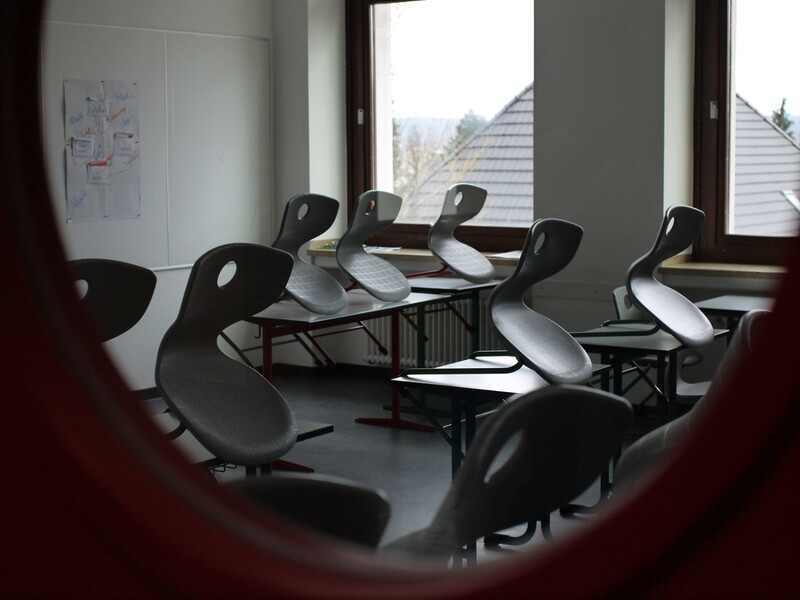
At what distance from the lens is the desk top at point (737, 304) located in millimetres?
559

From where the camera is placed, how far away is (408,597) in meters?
0.67

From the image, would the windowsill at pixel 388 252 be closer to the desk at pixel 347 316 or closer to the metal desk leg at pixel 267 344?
the desk at pixel 347 316

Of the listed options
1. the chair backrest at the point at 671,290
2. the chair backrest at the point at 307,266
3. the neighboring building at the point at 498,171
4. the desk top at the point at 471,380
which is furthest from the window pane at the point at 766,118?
the chair backrest at the point at 307,266

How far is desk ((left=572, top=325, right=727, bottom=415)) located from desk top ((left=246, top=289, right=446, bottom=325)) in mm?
1382

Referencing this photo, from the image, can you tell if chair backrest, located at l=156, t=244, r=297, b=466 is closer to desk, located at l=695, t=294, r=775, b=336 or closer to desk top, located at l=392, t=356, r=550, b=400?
desk top, located at l=392, t=356, r=550, b=400

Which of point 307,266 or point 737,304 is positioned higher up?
point 737,304

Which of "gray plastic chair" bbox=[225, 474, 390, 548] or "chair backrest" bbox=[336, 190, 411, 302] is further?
"chair backrest" bbox=[336, 190, 411, 302]

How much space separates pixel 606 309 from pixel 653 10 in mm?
696

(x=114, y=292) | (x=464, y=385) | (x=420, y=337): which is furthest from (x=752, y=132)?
(x=420, y=337)

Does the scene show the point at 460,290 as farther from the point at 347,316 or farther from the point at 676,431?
the point at 676,431

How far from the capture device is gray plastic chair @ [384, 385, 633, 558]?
760 millimetres

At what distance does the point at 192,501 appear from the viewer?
0.78 metres

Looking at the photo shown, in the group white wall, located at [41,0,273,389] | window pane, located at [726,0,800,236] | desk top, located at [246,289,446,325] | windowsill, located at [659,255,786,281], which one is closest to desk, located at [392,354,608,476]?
white wall, located at [41,0,273,389]

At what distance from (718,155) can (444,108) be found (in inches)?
67.3
